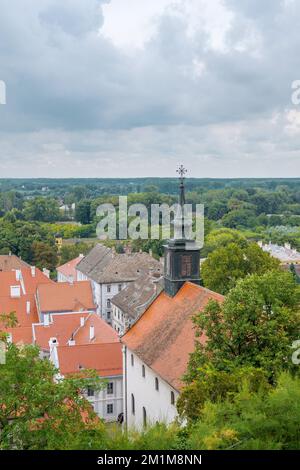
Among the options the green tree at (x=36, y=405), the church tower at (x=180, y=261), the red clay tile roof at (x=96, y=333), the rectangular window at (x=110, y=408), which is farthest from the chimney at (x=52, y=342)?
the green tree at (x=36, y=405)

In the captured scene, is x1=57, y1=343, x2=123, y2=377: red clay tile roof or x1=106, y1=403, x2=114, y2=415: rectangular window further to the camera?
x1=106, y1=403, x2=114, y2=415: rectangular window

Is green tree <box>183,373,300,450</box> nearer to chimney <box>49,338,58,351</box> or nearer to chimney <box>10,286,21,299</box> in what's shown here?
chimney <box>49,338,58,351</box>

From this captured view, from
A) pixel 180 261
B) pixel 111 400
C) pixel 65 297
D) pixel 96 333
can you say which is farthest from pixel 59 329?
pixel 180 261

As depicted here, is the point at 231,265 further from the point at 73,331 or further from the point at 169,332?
the point at 169,332

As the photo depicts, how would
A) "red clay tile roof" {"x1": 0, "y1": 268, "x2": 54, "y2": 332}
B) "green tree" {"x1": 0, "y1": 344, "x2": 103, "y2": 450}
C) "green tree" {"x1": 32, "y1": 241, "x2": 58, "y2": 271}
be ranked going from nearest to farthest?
"green tree" {"x1": 0, "y1": 344, "x2": 103, "y2": 450} < "red clay tile roof" {"x1": 0, "y1": 268, "x2": 54, "y2": 332} < "green tree" {"x1": 32, "y1": 241, "x2": 58, "y2": 271}

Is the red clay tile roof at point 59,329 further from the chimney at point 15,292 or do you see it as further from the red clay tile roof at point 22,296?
the chimney at point 15,292

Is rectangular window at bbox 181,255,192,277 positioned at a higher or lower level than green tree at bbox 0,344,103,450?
higher

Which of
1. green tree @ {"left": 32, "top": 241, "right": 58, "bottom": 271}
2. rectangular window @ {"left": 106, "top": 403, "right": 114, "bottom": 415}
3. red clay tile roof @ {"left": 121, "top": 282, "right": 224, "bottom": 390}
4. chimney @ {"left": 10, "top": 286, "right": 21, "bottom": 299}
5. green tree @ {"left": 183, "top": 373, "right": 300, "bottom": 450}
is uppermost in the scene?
green tree @ {"left": 183, "top": 373, "right": 300, "bottom": 450}

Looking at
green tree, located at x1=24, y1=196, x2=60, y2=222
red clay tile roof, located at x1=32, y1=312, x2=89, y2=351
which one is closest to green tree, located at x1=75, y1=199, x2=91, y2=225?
green tree, located at x1=24, y1=196, x2=60, y2=222
